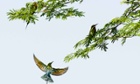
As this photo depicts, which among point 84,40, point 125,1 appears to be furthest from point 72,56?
point 125,1

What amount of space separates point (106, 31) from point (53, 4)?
1596 millimetres

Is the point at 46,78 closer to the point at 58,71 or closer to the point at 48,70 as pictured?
the point at 48,70

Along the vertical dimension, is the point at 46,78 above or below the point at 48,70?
below

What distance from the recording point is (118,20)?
8.91m

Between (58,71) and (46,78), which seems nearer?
(46,78)

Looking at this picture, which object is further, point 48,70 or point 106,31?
point 48,70

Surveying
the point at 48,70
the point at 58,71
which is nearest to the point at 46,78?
the point at 48,70

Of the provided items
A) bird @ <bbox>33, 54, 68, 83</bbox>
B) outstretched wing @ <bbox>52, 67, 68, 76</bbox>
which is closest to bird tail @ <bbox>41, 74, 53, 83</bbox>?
bird @ <bbox>33, 54, 68, 83</bbox>

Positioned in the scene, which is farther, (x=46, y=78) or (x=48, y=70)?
(x=48, y=70)

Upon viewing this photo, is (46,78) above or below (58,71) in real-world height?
below

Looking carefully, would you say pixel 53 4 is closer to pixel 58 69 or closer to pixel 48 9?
pixel 48 9

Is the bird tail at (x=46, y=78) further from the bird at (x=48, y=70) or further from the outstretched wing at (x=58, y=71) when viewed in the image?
the outstretched wing at (x=58, y=71)

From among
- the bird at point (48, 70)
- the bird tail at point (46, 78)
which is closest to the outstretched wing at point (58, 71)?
the bird at point (48, 70)

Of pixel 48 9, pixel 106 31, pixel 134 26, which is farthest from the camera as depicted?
pixel 48 9
